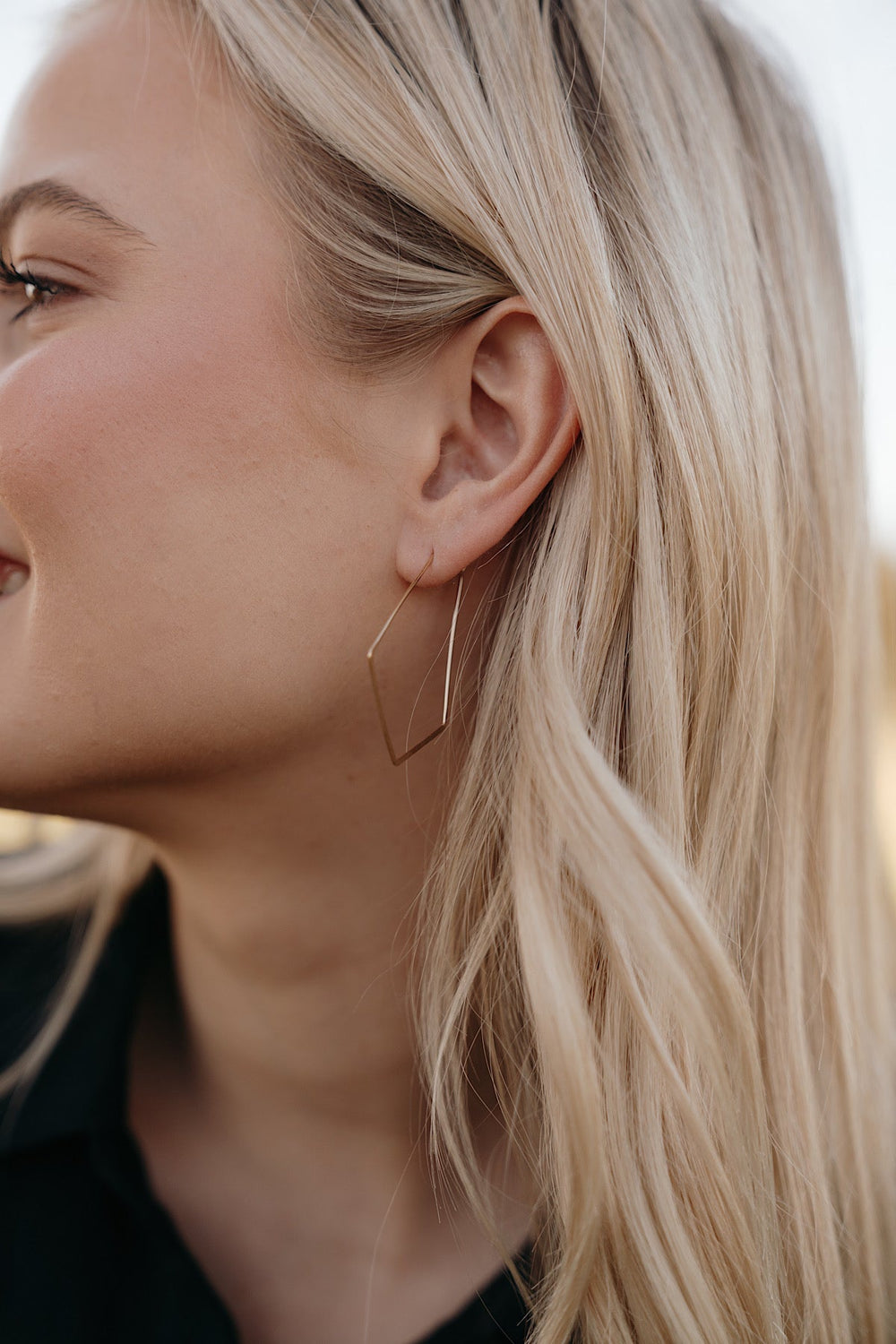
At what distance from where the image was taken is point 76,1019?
1408 mm

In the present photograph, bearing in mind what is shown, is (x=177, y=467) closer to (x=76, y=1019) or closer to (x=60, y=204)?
(x=60, y=204)

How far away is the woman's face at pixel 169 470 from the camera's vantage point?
991 mm

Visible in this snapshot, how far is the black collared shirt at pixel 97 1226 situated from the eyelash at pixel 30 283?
93 cm

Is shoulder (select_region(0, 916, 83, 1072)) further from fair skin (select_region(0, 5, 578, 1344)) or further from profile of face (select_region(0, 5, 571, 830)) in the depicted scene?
profile of face (select_region(0, 5, 571, 830))

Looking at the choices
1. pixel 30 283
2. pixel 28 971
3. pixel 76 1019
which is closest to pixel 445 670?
pixel 30 283

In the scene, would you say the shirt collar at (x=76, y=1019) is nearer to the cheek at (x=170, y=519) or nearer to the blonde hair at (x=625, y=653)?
the blonde hair at (x=625, y=653)

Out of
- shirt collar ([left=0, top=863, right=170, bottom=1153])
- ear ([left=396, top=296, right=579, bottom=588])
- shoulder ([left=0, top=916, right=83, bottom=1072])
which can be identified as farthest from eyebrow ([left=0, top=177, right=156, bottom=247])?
shoulder ([left=0, top=916, right=83, bottom=1072])

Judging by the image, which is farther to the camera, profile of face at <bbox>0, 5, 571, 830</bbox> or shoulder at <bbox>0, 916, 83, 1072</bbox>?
shoulder at <bbox>0, 916, 83, 1072</bbox>

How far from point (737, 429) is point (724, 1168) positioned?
0.80 m

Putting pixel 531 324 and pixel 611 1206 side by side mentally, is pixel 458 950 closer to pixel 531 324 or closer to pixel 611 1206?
pixel 611 1206

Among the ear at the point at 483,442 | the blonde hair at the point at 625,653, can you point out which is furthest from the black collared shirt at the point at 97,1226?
the ear at the point at 483,442

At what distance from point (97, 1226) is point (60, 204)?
1211 mm

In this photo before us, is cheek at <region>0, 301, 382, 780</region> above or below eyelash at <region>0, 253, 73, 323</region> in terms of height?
below

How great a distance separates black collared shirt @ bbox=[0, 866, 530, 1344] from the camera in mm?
1110
